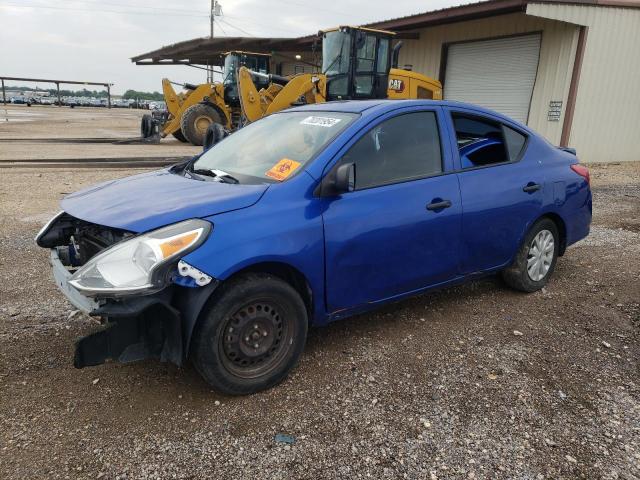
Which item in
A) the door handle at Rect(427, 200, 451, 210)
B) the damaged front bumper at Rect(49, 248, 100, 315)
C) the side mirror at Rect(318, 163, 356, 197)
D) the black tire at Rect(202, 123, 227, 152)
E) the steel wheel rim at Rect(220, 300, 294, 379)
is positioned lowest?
the steel wheel rim at Rect(220, 300, 294, 379)

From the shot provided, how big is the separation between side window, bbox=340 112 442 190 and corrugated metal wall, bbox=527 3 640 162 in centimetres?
1119

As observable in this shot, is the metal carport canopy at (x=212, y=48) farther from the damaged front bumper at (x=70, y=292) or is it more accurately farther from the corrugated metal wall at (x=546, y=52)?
the damaged front bumper at (x=70, y=292)

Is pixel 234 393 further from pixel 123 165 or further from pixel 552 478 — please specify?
pixel 123 165

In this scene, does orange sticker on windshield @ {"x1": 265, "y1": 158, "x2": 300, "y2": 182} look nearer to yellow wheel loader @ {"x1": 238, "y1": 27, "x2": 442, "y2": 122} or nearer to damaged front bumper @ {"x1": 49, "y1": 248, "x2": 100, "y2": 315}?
damaged front bumper @ {"x1": 49, "y1": 248, "x2": 100, "y2": 315}

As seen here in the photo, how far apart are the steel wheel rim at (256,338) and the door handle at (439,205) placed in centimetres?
127

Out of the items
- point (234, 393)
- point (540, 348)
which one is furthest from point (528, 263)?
point (234, 393)

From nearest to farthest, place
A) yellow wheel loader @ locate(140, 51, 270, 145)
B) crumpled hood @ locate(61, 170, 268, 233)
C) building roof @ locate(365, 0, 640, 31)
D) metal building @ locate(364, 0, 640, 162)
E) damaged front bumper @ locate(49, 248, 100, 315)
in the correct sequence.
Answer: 1. damaged front bumper @ locate(49, 248, 100, 315)
2. crumpled hood @ locate(61, 170, 268, 233)
3. building roof @ locate(365, 0, 640, 31)
4. metal building @ locate(364, 0, 640, 162)
5. yellow wheel loader @ locate(140, 51, 270, 145)

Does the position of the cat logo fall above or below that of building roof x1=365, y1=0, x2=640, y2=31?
below

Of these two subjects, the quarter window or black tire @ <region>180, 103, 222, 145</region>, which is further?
black tire @ <region>180, 103, 222, 145</region>

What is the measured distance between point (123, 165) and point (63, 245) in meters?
8.86

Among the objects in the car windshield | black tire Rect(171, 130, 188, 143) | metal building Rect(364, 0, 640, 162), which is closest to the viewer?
the car windshield

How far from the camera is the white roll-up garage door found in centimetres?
1467

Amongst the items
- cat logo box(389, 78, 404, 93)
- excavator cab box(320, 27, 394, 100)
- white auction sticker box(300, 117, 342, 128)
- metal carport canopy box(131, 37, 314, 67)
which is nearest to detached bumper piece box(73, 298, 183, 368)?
white auction sticker box(300, 117, 342, 128)

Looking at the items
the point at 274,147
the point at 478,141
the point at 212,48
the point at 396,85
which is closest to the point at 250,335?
the point at 274,147
